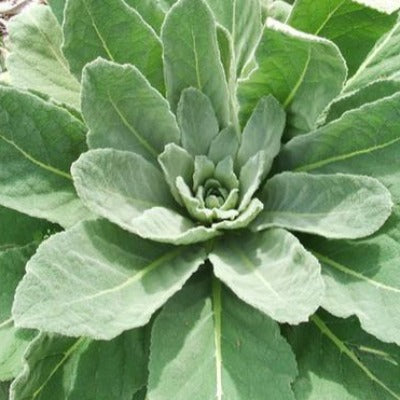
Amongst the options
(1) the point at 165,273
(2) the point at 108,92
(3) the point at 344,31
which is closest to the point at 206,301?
(1) the point at 165,273

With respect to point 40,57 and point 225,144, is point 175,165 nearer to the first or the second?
point 225,144

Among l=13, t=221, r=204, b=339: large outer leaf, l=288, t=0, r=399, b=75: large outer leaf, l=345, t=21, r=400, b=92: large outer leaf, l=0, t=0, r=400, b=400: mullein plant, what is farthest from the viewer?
l=345, t=21, r=400, b=92: large outer leaf

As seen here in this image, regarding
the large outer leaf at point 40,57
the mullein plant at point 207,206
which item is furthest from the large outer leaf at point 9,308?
the large outer leaf at point 40,57

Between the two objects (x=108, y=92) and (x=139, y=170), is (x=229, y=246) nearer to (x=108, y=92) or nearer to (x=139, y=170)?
(x=139, y=170)

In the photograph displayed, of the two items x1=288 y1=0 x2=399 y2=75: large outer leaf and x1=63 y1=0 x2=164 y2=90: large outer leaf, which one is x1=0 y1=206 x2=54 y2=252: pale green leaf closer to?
x1=63 y1=0 x2=164 y2=90: large outer leaf

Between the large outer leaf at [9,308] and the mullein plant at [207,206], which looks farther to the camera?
the large outer leaf at [9,308]

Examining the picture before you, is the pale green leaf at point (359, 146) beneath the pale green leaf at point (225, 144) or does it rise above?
above

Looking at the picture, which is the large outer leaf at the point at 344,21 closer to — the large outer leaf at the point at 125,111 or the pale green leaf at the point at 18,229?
the large outer leaf at the point at 125,111

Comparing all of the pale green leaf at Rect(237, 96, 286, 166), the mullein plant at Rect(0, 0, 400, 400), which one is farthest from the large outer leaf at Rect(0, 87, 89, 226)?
the pale green leaf at Rect(237, 96, 286, 166)
